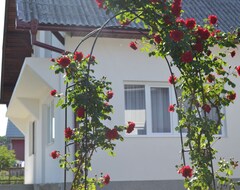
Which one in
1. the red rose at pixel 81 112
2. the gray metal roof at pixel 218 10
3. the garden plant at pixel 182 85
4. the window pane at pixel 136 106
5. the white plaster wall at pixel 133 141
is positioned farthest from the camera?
the gray metal roof at pixel 218 10

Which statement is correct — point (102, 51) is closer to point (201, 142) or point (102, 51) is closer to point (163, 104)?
point (163, 104)

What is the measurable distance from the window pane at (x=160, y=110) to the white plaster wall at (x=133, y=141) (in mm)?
288

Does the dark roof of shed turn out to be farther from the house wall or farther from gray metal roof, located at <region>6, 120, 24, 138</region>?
the house wall

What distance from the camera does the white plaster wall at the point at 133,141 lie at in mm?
9922

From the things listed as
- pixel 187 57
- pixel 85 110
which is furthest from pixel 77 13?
pixel 187 57

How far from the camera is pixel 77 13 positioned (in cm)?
1055

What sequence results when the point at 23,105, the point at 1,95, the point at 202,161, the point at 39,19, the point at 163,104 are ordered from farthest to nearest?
the point at 1,95, the point at 23,105, the point at 163,104, the point at 39,19, the point at 202,161

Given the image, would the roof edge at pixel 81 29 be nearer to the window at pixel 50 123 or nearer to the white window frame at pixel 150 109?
the white window frame at pixel 150 109

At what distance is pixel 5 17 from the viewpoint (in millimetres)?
13398

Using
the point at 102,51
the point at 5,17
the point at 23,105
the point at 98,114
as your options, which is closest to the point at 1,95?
the point at 23,105

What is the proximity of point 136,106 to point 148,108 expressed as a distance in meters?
0.27

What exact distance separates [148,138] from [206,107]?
4.96 meters

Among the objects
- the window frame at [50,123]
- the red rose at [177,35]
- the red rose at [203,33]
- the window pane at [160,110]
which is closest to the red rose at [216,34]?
the red rose at [203,33]

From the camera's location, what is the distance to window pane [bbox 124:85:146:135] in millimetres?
10398
